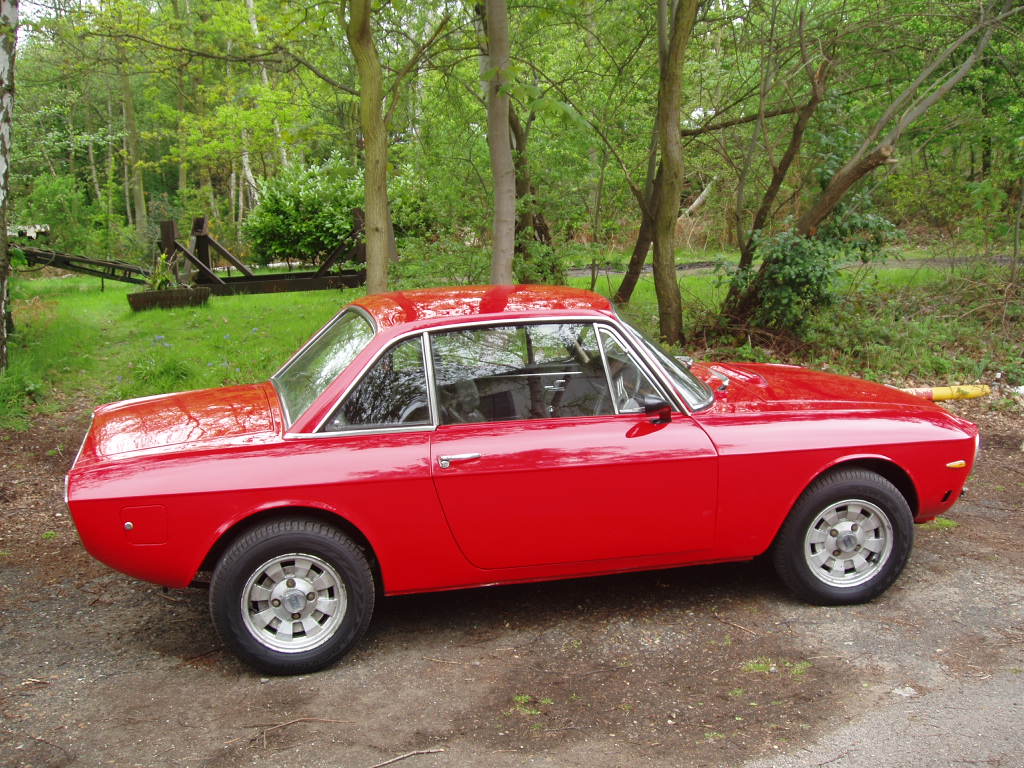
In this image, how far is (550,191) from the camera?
10688 mm

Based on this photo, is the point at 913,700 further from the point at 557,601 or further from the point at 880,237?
the point at 880,237

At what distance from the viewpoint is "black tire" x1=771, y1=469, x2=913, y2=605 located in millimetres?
4270

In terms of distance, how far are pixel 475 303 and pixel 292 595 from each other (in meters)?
1.70

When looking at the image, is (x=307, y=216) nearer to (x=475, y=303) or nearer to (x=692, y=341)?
(x=692, y=341)

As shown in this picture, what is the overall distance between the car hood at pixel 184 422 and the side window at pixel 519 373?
85 centimetres

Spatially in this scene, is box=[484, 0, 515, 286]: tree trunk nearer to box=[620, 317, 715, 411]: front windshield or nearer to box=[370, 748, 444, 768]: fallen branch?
box=[620, 317, 715, 411]: front windshield

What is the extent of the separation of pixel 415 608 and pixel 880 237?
695cm

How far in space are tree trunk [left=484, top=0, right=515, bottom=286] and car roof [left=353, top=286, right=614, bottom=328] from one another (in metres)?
2.87

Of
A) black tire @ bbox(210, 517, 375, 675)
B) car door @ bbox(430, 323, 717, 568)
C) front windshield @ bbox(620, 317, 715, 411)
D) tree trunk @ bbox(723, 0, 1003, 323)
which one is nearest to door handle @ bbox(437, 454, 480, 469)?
car door @ bbox(430, 323, 717, 568)

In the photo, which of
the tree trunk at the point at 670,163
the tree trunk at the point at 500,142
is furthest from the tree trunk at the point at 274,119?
the tree trunk at the point at 500,142

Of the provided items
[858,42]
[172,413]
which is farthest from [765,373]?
[858,42]

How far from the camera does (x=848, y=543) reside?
4355mm

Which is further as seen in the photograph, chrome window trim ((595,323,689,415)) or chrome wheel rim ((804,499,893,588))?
chrome wheel rim ((804,499,893,588))

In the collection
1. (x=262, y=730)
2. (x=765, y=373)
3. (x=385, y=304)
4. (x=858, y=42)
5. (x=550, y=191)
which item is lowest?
(x=262, y=730)
